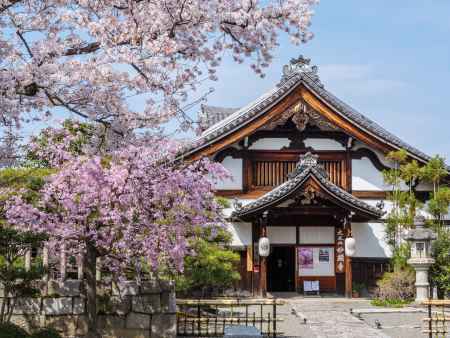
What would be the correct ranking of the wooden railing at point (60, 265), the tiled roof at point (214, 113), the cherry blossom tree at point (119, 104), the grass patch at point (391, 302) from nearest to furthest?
the cherry blossom tree at point (119, 104) → the wooden railing at point (60, 265) → the grass patch at point (391, 302) → the tiled roof at point (214, 113)

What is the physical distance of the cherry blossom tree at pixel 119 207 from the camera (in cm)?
922

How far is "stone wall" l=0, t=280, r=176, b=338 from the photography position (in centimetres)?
1113

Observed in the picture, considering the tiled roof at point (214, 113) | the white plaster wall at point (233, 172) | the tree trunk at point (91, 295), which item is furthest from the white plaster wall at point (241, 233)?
the tree trunk at point (91, 295)

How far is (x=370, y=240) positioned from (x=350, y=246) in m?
1.63

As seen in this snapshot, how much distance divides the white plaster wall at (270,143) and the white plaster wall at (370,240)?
3.81m

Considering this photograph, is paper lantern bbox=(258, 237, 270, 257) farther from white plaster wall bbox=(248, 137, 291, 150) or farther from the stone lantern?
the stone lantern

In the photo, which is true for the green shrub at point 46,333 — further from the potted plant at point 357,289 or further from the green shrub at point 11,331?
the potted plant at point 357,289

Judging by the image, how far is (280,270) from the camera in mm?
24375

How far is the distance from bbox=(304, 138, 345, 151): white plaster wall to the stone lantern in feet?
13.6

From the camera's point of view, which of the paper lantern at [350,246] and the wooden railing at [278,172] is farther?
the wooden railing at [278,172]

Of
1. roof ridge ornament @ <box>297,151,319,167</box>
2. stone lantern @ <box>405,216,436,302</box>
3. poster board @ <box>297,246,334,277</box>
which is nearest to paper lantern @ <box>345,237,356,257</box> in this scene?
poster board @ <box>297,246,334,277</box>

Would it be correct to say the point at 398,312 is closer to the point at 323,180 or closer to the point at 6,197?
the point at 323,180

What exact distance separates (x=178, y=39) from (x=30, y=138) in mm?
2455

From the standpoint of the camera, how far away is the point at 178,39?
749cm
